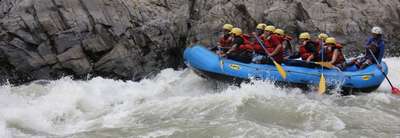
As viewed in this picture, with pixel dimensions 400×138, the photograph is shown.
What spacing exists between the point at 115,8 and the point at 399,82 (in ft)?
21.5

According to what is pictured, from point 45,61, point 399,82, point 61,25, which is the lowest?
point 399,82

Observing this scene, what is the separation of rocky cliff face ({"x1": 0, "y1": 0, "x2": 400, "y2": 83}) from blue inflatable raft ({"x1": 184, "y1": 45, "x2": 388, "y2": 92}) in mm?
2561

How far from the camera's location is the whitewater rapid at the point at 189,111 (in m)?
7.86

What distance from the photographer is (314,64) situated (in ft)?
34.7

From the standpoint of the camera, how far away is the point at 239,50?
35.4 feet

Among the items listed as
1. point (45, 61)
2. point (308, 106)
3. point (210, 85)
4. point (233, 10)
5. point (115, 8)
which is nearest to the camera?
point (308, 106)

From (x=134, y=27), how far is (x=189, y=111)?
14.3ft

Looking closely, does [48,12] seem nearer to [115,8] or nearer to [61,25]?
[61,25]

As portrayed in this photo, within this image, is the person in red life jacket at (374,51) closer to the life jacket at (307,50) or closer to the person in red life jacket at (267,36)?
the life jacket at (307,50)

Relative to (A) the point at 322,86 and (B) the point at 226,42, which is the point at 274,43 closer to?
(B) the point at 226,42

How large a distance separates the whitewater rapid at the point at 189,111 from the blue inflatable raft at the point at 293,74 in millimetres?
211

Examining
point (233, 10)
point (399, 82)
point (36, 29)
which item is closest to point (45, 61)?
point (36, 29)

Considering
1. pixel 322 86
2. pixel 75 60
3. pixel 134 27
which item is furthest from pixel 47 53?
pixel 322 86

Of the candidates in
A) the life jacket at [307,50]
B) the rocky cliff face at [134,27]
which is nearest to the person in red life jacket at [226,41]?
the life jacket at [307,50]
